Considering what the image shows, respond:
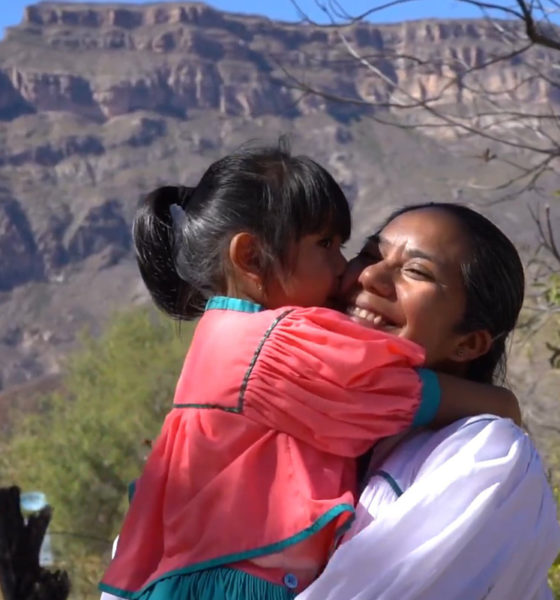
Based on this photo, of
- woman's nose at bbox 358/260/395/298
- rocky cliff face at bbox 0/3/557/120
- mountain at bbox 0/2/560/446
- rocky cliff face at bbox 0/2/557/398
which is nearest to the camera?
woman's nose at bbox 358/260/395/298

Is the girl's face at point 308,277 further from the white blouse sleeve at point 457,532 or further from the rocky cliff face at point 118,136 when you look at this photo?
the rocky cliff face at point 118,136

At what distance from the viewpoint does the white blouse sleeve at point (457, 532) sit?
127 cm

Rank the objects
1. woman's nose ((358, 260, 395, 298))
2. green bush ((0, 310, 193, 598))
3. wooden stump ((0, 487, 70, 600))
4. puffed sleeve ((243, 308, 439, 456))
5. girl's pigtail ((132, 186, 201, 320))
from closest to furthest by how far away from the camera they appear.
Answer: puffed sleeve ((243, 308, 439, 456)) < woman's nose ((358, 260, 395, 298)) < girl's pigtail ((132, 186, 201, 320)) < wooden stump ((0, 487, 70, 600)) < green bush ((0, 310, 193, 598))

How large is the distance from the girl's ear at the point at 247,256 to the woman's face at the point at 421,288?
126 mm

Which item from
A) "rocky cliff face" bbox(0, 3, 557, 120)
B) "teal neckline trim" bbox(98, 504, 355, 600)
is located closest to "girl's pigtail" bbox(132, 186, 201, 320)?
"teal neckline trim" bbox(98, 504, 355, 600)

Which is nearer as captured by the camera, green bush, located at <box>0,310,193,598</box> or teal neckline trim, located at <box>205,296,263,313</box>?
teal neckline trim, located at <box>205,296,263,313</box>

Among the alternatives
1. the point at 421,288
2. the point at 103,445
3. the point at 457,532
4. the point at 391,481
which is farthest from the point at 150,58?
the point at 457,532

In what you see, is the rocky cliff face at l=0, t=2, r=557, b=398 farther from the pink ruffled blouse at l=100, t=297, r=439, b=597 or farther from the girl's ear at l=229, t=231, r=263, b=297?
the pink ruffled blouse at l=100, t=297, r=439, b=597

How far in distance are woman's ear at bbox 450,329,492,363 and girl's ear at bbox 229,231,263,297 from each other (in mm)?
278

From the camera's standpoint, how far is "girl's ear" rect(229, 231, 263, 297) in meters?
1.51

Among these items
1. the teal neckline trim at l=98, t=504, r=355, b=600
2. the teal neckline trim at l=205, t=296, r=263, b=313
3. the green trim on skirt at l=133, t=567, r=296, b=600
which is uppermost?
the teal neckline trim at l=205, t=296, r=263, b=313

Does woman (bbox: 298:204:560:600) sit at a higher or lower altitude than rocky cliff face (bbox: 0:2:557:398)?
higher

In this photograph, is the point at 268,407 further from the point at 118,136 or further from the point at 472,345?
the point at 118,136

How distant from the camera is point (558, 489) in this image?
169 inches
